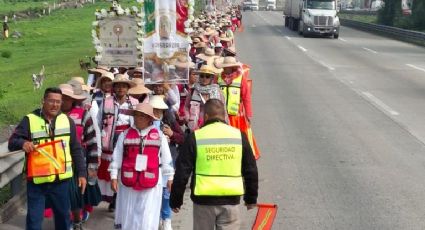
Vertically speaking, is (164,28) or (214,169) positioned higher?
(164,28)

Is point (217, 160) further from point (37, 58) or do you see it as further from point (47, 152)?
point (37, 58)

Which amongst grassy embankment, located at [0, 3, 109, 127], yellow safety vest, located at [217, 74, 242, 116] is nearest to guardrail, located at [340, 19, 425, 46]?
grassy embankment, located at [0, 3, 109, 127]

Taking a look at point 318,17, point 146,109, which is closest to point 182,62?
point 146,109

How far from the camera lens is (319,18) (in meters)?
42.9

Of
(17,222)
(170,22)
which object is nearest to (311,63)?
(170,22)

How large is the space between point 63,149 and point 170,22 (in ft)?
10.2

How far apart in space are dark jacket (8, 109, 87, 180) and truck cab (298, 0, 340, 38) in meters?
37.3

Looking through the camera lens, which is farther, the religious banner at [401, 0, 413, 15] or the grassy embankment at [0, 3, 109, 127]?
the religious banner at [401, 0, 413, 15]

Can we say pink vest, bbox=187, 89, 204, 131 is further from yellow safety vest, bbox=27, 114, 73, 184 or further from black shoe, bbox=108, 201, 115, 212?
yellow safety vest, bbox=27, 114, 73, 184

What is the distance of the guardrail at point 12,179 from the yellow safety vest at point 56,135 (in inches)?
33.2

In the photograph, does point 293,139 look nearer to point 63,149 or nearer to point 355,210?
point 355,210

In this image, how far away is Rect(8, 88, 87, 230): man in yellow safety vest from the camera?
6.34 m

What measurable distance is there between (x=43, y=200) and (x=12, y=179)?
1.27m

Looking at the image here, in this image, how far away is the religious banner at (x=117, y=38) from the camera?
9.95 metres
